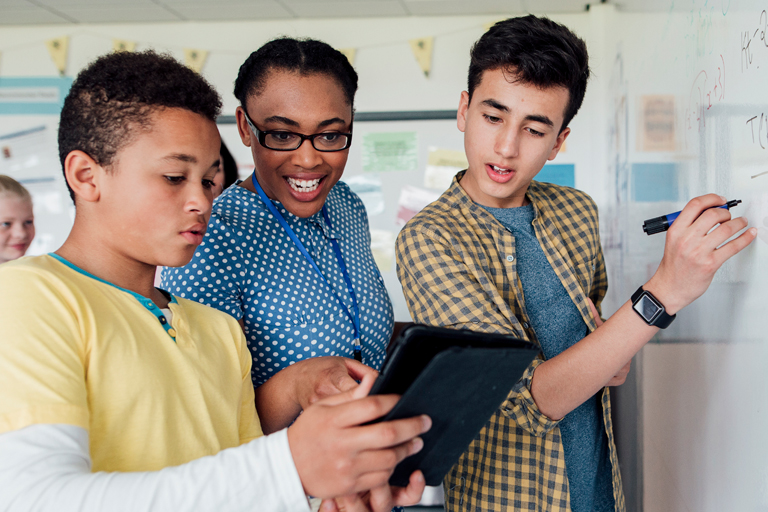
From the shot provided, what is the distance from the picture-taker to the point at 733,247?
0.69 metres

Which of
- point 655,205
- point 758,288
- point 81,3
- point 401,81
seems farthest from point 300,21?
point 758,288

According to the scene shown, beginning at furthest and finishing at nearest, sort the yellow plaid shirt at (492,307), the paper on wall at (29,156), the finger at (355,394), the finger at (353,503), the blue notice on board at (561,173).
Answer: the paper on wall at (29,156) → the blue notice on board at (561,173) → the yellow plaid shirt at (492,307) → the finger at (353,503) → the finger at (355,394)

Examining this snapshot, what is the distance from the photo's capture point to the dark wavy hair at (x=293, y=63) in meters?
1.06

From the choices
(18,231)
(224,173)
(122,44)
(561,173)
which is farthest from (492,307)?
(122,44)

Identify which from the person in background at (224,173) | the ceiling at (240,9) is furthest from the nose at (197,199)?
the ceiling at (240,9)

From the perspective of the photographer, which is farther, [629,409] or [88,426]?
[629,409]

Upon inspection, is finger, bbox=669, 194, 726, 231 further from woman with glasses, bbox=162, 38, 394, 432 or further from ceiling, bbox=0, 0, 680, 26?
ceiling, bbox=0, 0, 680, 26

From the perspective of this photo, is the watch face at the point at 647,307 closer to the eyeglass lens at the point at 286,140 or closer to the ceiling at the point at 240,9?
the eyeglass lens at the point at 286,140

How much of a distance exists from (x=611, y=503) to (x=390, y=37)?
259 cm

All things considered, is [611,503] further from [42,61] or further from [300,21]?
[42,61]

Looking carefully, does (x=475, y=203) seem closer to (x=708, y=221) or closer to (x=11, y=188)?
(x=708, y=221)

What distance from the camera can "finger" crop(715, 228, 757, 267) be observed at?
2.25 feet

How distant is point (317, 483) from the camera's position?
0.52m

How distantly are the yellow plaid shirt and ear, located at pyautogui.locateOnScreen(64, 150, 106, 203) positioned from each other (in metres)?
0.50
